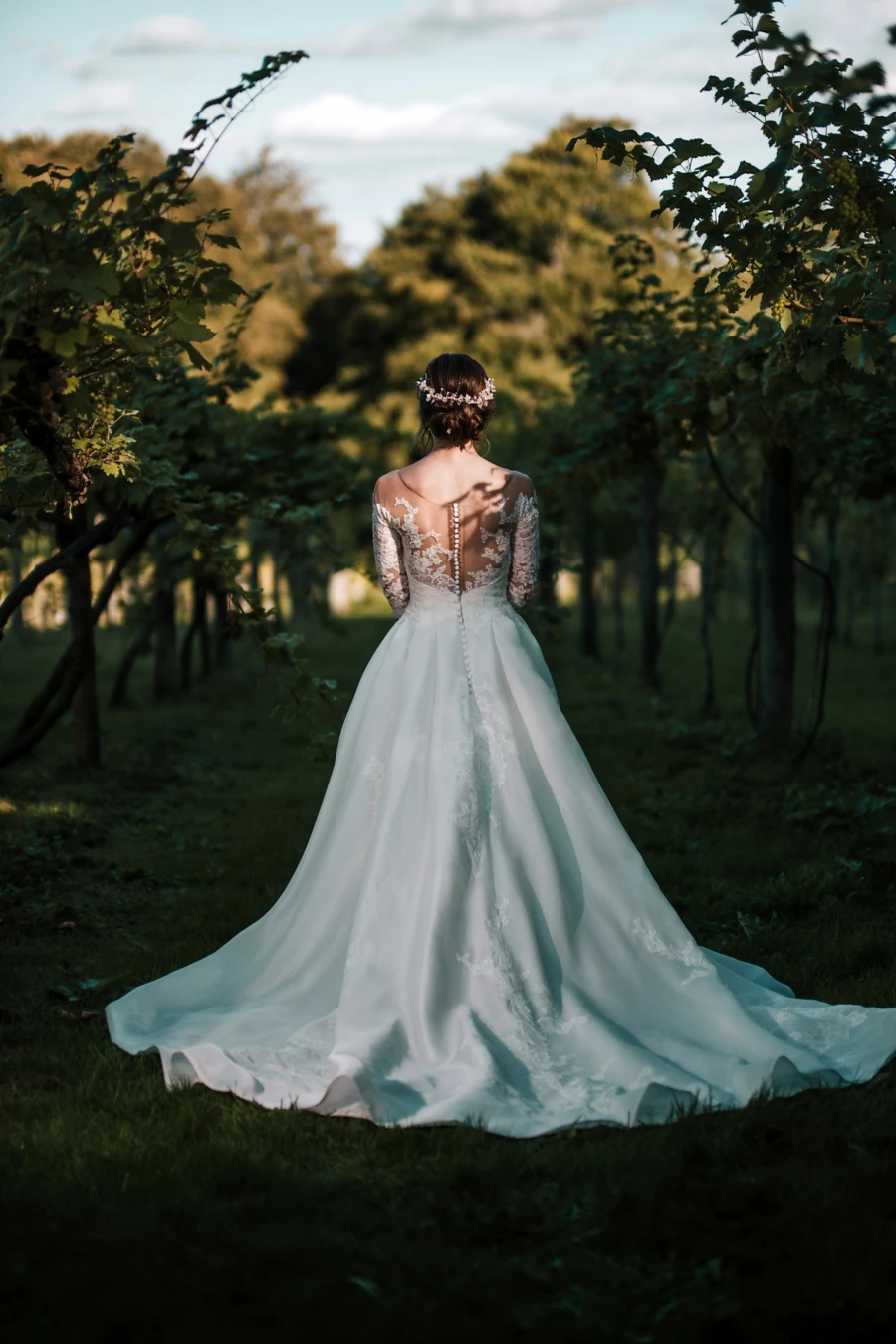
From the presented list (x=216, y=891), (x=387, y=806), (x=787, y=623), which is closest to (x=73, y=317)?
(x=387, y=806)

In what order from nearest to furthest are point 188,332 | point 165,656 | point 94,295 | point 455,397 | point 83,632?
point 94,295 < point 188,332 < point 455,397 < point 83,632 < point 165,656

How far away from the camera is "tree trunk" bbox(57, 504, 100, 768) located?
9266mm

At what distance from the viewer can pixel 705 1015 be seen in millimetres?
4582

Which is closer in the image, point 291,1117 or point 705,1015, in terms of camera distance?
point 291,1117

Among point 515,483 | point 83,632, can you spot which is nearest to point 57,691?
point 83,632

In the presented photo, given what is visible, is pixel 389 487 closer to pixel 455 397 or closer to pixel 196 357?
pixel 455 397

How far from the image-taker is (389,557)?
5098mm

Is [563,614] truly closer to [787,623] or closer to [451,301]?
[787,623]

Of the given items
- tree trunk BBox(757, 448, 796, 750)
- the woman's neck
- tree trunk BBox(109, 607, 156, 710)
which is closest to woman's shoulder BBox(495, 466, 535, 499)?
the woman's neck

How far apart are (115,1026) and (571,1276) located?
2.15m

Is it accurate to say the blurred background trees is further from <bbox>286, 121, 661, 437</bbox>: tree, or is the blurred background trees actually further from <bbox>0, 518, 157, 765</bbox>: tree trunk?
<bbox>286, 121, 661, 437</bbox>: tree

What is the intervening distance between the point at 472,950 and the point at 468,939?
0.04 metres

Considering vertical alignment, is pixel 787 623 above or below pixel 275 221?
below

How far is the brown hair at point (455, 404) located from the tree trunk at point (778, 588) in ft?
18.4
